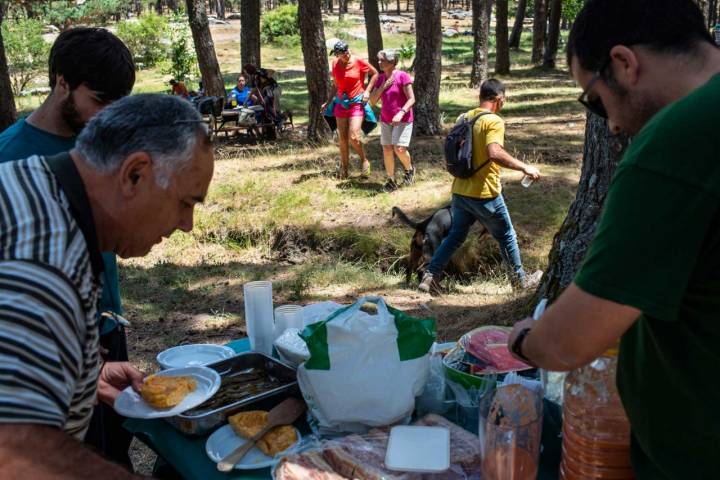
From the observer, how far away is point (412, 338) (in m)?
2.06

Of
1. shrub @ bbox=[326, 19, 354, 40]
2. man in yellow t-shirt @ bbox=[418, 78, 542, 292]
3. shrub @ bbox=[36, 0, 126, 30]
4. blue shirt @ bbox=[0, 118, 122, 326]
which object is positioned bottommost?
man in yellow t-shirt @ bbox=[418, 78, 542, 292]

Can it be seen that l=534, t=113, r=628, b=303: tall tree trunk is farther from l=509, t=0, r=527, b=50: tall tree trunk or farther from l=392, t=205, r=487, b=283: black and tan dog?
l=509, t=0, r=527, b=50: tall tree trunk

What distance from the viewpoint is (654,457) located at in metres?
1.38

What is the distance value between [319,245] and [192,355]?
4.86 metres

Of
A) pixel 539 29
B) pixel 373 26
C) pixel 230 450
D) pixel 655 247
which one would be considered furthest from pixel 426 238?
pixel 539 29

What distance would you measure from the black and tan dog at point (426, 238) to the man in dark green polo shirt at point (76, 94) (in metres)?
4.27

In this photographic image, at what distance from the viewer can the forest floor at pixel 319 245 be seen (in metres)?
5.66

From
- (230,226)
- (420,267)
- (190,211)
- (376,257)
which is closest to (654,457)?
(190,211)

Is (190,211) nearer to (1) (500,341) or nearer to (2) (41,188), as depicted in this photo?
(2) (41,188)

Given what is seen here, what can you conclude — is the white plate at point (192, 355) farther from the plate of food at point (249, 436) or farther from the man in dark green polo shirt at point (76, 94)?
the plate of food at point (249, 436)

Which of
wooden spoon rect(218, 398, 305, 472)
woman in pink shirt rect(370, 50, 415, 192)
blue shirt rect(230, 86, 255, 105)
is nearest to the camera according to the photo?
wooden spoon rect(218, 398, 305, 472)

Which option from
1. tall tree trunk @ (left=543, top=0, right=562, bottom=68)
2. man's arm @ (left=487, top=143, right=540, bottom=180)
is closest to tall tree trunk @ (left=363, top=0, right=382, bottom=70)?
tall tree trunk @ (left=543, top=0, right=562, bottom=68)

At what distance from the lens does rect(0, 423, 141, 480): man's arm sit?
4.06 feet

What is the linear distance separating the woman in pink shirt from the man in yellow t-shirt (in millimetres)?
2642
